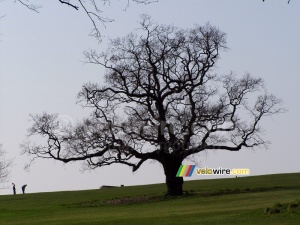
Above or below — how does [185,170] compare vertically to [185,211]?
above

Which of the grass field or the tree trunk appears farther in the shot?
the tree trunk

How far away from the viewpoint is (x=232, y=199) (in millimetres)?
39125

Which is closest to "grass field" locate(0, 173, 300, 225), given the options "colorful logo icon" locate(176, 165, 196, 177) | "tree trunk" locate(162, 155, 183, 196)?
"tree trunk" locate(162, 155, 183, 196)

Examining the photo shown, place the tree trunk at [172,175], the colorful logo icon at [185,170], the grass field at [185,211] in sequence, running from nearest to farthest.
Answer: the grass field at [185,211]
the tree trunk at [172,175]
the colorful logo icon at [185,170]

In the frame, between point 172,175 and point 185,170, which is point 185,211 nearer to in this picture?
point 172,175

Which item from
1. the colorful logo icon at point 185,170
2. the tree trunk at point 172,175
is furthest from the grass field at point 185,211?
the colorful logo icon at point 185,170

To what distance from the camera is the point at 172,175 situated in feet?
157

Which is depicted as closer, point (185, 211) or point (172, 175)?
point (185, 211)

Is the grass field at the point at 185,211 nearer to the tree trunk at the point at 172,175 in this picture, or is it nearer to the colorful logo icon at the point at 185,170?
the tree trunk at the point at 172,175

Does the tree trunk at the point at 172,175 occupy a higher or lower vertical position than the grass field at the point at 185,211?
higher

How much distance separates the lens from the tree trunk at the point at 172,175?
47750 mm

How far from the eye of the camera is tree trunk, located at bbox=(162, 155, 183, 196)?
4775 cm

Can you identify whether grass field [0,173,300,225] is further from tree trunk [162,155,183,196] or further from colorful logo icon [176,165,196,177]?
colorful logo icon [176,165,196,177]

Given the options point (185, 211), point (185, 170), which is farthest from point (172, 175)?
point (185, 211)
